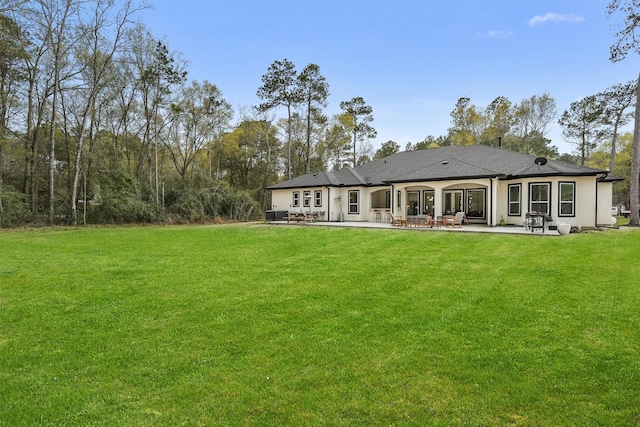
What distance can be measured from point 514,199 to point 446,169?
3304 millimetres

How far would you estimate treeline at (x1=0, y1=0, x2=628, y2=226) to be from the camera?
1781 centimetres

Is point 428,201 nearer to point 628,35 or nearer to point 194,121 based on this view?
point 628,35

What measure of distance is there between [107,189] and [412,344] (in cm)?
2107

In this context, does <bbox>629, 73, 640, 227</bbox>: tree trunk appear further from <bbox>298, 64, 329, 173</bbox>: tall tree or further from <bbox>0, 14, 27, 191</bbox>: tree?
<bbox>0, 14, 27, 191</bbox>: tree

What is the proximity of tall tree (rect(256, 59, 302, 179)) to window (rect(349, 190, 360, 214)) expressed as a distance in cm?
838

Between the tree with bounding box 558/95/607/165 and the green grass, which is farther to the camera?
the tree with bounding box 558/95/607/165

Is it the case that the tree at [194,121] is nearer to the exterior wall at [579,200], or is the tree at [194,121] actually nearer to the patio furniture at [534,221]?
the patio furniture at [534,221]

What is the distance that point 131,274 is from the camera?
674 centimetres

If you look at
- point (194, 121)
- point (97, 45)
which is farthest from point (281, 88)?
point (97, 45)

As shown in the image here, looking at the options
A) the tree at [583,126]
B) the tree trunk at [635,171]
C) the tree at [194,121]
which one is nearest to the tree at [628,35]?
the tree trunk at [635,171]

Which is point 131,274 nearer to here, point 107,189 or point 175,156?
point 107,189

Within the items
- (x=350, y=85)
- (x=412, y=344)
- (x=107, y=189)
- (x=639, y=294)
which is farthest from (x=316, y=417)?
(x=350, y=85)

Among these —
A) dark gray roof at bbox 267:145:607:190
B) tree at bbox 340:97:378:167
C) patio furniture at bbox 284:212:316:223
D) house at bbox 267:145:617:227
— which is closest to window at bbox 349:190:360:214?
house at bbox 267:145:617:227

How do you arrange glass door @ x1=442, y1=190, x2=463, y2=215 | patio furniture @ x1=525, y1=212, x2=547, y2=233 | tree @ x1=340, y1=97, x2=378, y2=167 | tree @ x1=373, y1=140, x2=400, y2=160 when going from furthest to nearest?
1. tree @ x1=373, y1=140, x2=400, y2=160
2. tree @ x1=340, y1=97, x2=378, y2=167
3. glass door @ x1=442, y1=190, x2=463, y2=215
4. patio furniture @ x1=525, y1=212, x2=547, y2=233
